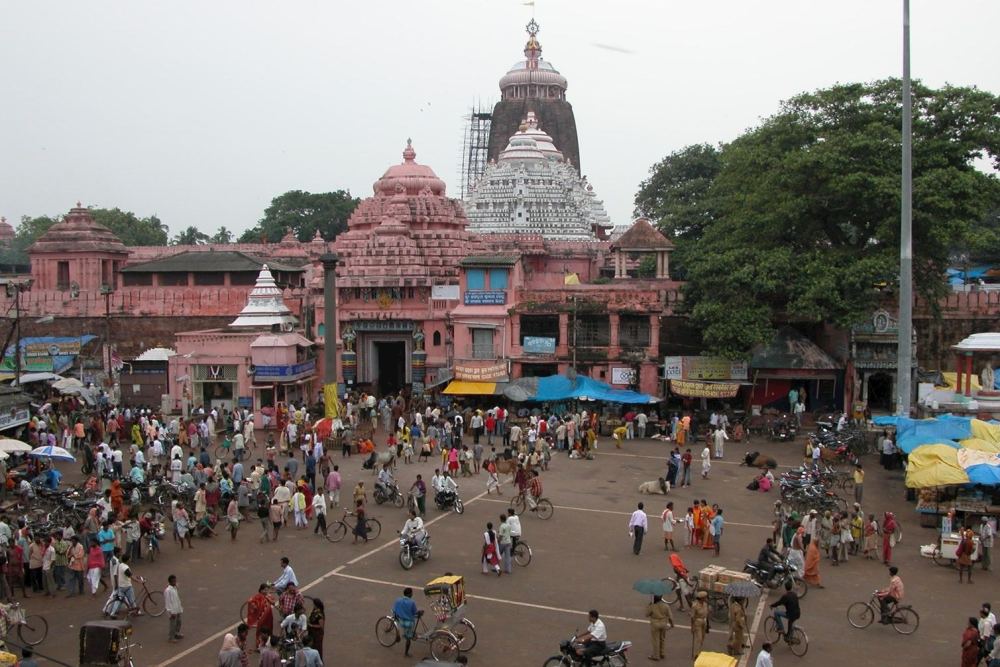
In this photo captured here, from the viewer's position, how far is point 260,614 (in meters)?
13.2

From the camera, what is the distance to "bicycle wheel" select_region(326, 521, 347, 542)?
18.6 m

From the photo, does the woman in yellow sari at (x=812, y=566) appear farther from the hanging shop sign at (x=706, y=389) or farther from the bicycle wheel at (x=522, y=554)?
the hanging shop sign at (x=706, y=389)

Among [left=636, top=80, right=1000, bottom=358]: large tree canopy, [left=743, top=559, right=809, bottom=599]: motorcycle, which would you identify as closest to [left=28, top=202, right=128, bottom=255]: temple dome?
[left=636, top=80, right=1000, bottom=358]: large tree canopy

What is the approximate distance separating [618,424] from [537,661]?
16.8m

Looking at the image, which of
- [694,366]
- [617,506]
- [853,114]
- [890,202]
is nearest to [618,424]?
[694,366]

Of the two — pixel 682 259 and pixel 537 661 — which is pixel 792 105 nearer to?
pixel 682 259

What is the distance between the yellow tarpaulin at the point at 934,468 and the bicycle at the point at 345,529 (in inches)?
415

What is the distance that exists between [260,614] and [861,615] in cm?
848

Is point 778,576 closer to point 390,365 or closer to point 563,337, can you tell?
point 563,337

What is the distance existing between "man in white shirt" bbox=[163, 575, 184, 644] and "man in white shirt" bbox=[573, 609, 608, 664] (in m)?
5.52

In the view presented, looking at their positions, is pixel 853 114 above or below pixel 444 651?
above

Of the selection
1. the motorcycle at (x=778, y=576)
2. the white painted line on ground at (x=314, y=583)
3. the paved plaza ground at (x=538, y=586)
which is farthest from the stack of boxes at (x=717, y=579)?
the white painted line on ground at (x=314, y=583)

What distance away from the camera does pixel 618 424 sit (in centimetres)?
2938

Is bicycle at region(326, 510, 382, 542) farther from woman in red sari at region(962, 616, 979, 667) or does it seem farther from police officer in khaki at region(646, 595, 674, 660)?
woman in red sari at region(962, 616, 979, 667)
